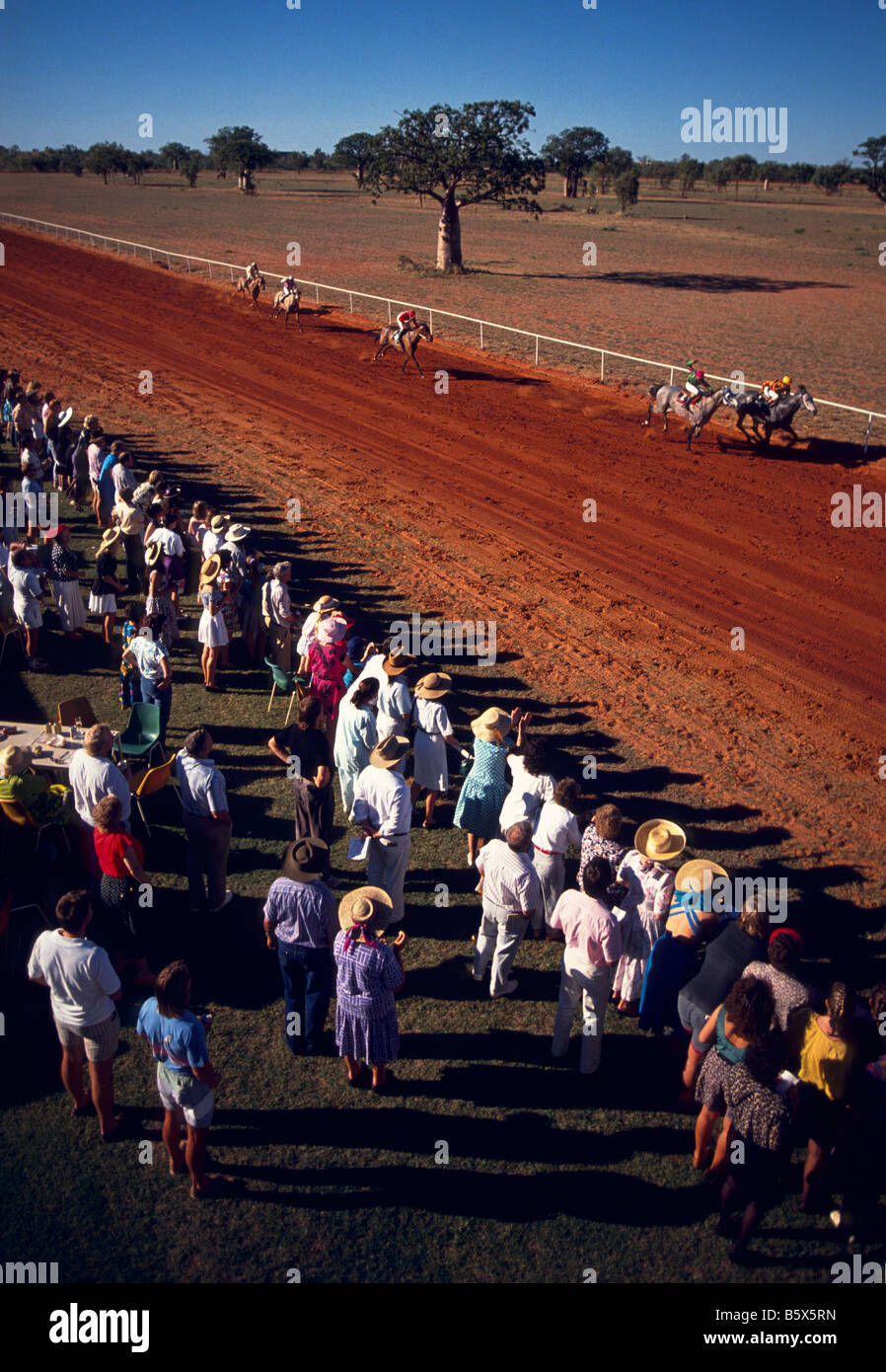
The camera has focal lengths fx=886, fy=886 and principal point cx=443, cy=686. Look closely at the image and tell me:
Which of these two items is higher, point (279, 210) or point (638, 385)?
point (279, 210)

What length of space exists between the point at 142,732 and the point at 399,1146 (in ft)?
16.5

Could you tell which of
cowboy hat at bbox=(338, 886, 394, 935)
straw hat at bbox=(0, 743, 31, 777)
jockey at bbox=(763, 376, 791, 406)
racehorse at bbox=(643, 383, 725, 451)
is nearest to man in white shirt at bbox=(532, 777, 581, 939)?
cowboy hat at bbox=(338, 886, 394, 935)

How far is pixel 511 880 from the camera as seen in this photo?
20.9ft

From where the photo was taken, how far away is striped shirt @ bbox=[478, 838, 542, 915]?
20.9 feet

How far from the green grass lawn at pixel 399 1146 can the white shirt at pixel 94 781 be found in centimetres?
57

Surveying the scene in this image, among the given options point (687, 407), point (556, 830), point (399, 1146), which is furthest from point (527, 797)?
point (687, 407)

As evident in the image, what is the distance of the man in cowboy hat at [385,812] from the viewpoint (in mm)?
6953

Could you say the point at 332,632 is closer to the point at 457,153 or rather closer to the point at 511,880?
the point at 511,880

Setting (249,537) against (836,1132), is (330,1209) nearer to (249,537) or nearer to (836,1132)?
(836,1132)

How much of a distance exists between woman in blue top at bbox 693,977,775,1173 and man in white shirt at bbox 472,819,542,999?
1470 mm

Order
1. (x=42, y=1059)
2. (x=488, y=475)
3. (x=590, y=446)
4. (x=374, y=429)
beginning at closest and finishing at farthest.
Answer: (x=42, y=1059), (x=488, y=475), (x=590, y=446), (x=374, y=429)
